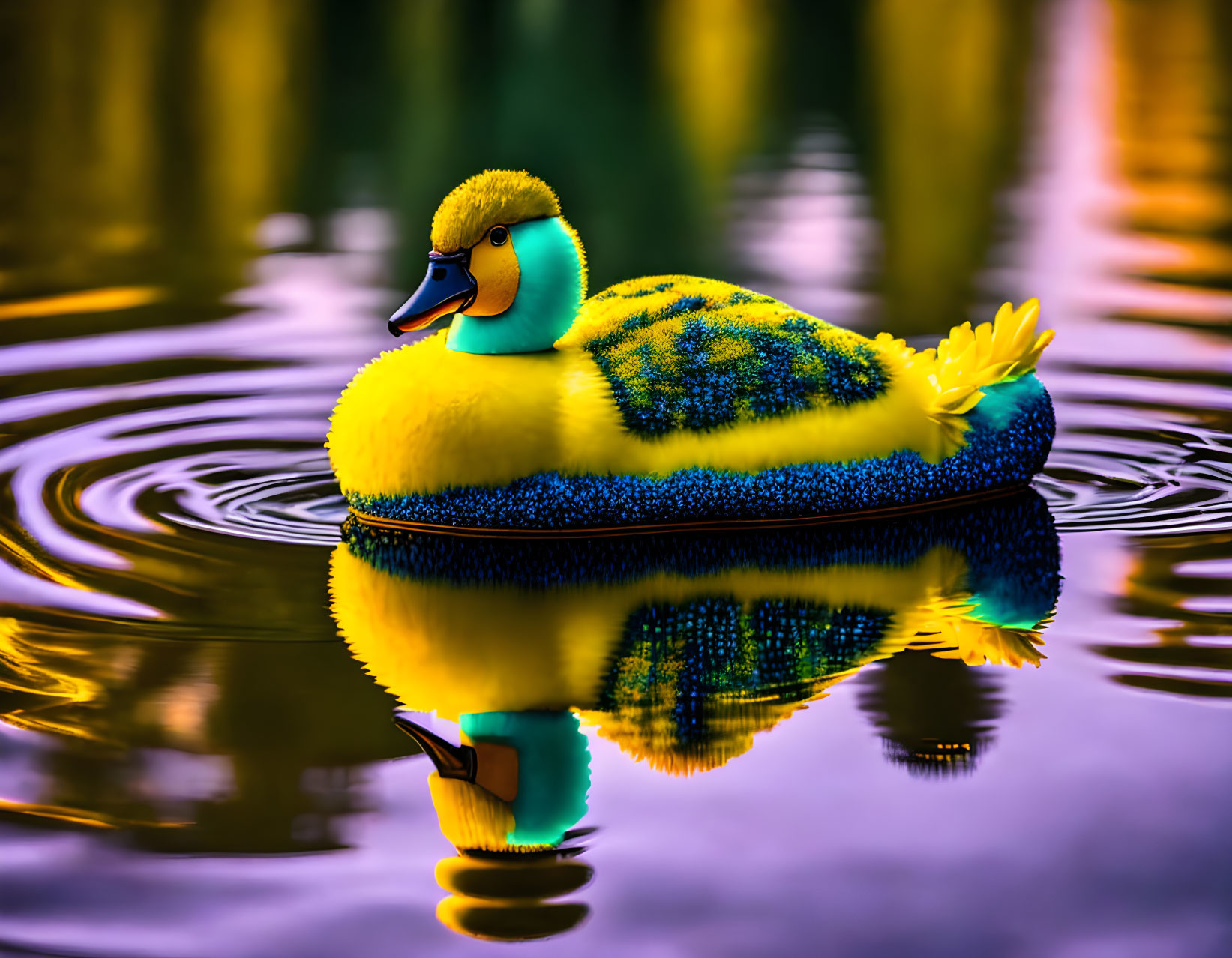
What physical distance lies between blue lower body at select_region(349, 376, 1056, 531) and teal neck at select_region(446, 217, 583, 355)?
408mm

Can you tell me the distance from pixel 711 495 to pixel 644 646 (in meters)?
0.80

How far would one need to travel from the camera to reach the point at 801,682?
3.82m

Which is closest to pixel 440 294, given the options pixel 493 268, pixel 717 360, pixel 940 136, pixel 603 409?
pixel 493 268

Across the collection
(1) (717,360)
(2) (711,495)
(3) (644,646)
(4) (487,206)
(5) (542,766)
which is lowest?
(5) (542,766)

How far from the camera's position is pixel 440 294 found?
4.73 meters

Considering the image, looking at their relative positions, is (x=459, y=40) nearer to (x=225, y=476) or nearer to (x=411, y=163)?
(x=411, y=163)

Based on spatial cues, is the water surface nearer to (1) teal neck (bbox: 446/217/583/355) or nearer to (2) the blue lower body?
(2) the blue lower body

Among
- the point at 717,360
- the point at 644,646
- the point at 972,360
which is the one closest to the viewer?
the point at 644,646

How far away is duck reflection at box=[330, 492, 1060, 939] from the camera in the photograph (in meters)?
3.26

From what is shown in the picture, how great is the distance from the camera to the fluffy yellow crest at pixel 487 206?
4.74m

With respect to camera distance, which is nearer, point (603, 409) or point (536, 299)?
point (603, 409)

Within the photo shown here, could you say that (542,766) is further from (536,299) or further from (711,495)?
(536,299)

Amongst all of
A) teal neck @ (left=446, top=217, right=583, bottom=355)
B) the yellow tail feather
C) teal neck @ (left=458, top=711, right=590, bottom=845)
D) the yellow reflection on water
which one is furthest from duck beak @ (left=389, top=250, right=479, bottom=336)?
the yellow reflection on water

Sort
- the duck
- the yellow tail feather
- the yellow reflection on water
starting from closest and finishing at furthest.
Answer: the duck
the yellow tail feather
the yellow reflection on water
